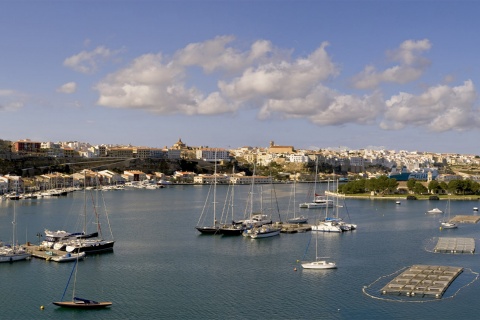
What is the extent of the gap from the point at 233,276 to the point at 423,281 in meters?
5.17

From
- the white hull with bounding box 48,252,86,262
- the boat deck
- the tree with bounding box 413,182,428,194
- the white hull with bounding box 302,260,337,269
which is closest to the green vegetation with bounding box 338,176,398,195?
the tree with bounding box 413,182,428,194

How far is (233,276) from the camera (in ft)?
53.9

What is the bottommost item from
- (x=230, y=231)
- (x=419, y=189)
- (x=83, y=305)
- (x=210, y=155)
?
(x=83, y=305)

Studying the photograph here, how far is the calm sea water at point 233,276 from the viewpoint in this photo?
43.0 ft

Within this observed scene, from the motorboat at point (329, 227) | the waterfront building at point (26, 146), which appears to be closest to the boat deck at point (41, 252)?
the motorboat at point (329, 227)

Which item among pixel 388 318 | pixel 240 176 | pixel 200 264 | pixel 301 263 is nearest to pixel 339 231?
pixel 301 263

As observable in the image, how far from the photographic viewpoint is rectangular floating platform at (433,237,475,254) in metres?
20.2

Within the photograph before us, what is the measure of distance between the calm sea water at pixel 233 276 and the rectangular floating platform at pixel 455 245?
0.52m

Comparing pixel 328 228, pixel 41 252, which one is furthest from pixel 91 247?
pixel 328 228

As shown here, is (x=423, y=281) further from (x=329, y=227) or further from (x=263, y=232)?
(x=329, y=227)

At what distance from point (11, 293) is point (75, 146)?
241 ft

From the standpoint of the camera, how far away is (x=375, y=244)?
2203 centimetres

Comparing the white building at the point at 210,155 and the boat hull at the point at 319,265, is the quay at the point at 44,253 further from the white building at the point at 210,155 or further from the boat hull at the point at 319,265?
the white building at the point at 210,155

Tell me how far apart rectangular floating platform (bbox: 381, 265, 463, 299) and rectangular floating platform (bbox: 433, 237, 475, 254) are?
11.2 feet
